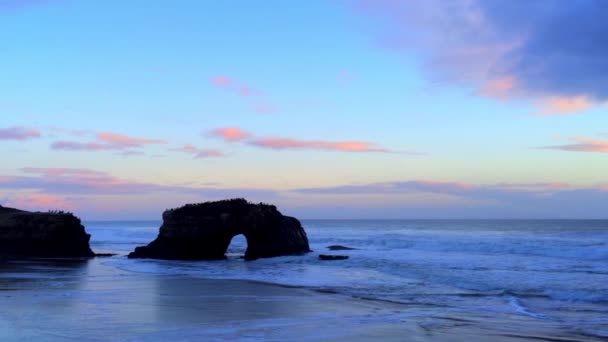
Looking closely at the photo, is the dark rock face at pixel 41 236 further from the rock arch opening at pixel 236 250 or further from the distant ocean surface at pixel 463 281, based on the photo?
the distant ocean surface at pixel 463 281

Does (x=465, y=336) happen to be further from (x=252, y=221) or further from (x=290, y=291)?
(x=252, y=221)

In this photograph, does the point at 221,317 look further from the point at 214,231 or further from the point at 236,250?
the point at 236,250

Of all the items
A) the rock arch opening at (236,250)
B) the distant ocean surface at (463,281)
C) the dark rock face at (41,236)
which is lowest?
the rock arch opening at (236,250)

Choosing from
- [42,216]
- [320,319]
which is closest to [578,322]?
[320,319]

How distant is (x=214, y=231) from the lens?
42.3 metres

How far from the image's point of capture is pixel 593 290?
2108 centimetres

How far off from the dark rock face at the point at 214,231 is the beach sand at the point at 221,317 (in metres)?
19.8

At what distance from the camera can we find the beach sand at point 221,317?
12430 mm

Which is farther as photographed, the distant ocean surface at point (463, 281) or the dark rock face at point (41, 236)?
the dark rock face at point (41, 236)

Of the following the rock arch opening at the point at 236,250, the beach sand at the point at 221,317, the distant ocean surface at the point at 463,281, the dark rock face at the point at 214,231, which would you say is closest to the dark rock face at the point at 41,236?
the dark rock face at the point at 214,231

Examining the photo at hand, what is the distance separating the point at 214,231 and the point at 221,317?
1098 inches

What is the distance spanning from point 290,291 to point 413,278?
7011mm

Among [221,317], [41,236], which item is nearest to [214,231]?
[41,236]

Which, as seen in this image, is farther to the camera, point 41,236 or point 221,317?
point 41,236
